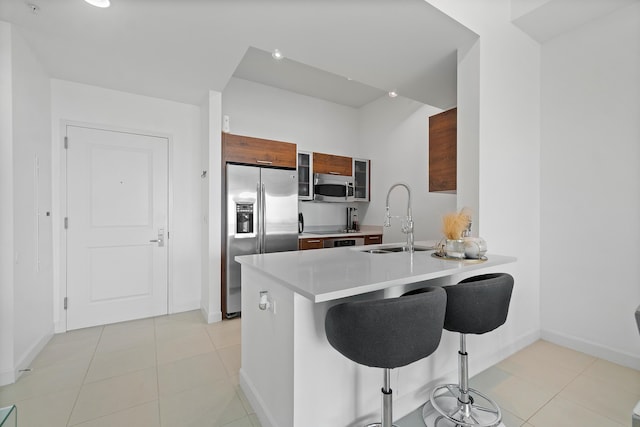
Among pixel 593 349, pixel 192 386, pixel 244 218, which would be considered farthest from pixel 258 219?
pixel 593 349

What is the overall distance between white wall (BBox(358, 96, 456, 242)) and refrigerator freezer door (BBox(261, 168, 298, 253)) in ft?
5.25

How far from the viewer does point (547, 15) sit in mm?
2404

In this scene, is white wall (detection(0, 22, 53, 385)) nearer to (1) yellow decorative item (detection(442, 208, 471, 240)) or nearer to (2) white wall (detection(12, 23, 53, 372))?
(2) white wall (detection(12, 23, 53, 372))

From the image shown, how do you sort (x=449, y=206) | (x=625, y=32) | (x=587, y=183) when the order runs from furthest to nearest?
1. (x=449, y=206)
2. (x=587, y=183)
3. (x=625, y=32)

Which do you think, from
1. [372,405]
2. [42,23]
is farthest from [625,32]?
[42,23]

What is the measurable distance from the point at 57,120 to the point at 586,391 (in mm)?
5008

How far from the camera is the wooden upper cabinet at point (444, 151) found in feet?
8.72

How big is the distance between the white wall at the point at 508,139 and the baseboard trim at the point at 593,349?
0.13m

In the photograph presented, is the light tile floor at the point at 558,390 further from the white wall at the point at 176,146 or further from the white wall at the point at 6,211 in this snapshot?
the white wall at the point at 176,146

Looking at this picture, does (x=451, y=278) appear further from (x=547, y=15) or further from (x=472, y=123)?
(x=547, y=15)

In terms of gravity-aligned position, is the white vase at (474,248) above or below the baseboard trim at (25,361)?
above

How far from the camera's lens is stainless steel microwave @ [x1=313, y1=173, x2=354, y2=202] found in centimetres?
439

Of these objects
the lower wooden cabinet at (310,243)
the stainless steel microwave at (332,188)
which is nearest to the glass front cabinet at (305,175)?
the stainless steel microwave at (332,188)

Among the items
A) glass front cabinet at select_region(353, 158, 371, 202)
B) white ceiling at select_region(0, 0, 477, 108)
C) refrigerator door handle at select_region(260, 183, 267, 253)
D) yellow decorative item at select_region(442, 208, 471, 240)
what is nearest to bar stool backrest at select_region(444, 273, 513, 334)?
yellow decorative item at select_region(442, 208, 471, 240)
